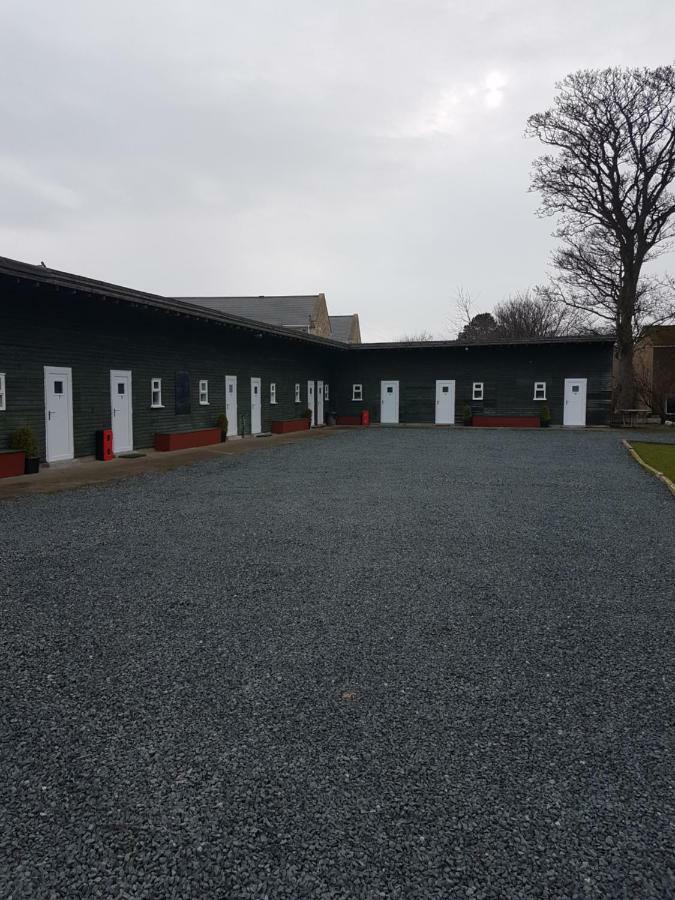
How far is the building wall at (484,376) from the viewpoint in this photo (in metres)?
28.1

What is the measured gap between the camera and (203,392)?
20094mm

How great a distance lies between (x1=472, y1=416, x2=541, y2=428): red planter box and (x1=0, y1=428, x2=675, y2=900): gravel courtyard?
22.3 metres

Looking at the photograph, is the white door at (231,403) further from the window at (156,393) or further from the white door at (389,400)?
the white door at (389,400)

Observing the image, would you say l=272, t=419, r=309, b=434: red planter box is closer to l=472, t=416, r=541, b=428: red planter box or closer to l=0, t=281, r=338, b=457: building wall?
l=0, t=281, r=338, b=457: building wall

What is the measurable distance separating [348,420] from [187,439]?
13846mm

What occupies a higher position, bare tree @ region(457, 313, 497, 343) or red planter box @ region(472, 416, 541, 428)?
bare tree @ region(457, 313, 497, 343)

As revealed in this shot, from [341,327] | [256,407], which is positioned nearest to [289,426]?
[256,407]

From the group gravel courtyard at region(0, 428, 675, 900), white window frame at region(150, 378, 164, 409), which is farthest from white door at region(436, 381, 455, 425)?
gravel courtyard at region(0, 428, 675, 900)

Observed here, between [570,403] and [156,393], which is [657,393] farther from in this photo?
[156,393]

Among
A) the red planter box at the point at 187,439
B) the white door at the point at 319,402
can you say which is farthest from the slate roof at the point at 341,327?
the red planter box at the point at 187,439

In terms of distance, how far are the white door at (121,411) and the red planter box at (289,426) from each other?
327 inches

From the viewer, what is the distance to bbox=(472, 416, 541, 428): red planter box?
2841 centimetres

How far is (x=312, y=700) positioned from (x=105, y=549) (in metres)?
3.90

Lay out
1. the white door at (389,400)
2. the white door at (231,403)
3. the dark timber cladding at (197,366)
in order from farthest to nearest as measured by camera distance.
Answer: the white door at (389,400), the white door at (231,403), the dark timber cladding at (197,366)
